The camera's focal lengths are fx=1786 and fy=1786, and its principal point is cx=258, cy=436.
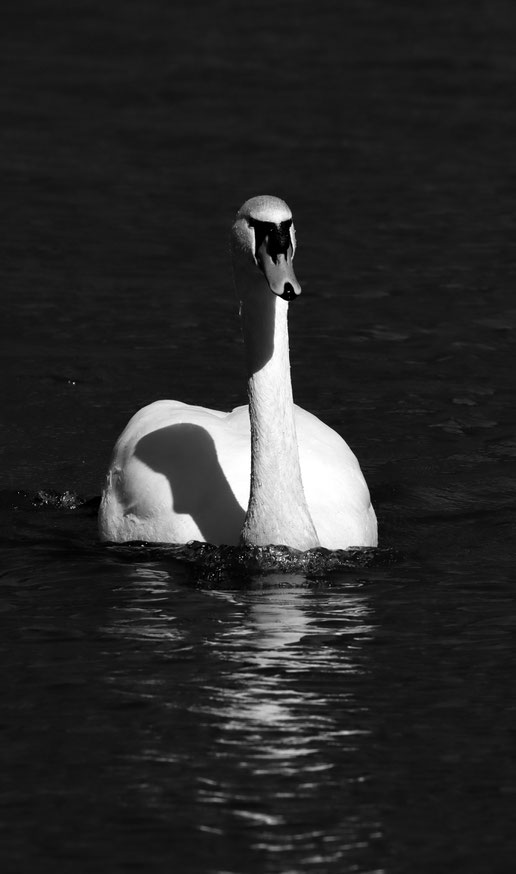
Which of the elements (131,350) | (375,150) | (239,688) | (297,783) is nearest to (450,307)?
(131,350)

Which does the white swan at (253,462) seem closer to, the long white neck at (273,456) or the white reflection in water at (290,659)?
the long white neck at (273,456)

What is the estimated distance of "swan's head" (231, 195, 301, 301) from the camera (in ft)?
27.5

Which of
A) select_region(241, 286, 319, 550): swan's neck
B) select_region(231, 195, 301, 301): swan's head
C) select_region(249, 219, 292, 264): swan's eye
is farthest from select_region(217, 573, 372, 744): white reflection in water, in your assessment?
select_region(249, 219, 292, 264): swan's eye

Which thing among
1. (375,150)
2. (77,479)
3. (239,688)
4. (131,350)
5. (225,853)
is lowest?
(225,853)

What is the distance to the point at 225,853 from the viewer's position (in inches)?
246

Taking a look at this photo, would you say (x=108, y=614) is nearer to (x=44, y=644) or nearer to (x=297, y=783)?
(x=44, y=644)

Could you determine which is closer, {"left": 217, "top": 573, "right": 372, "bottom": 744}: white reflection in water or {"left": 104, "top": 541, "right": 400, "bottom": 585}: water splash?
{"left": 217, "top": 573, "right": 372, "bottom": 744}: white reflection in water

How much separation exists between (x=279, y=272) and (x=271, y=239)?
174mm

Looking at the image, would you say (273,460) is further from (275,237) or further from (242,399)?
(242,399)

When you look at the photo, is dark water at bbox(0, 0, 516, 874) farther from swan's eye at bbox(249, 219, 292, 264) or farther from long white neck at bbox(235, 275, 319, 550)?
swan's eye at bbox(249, 219, 292, 264)

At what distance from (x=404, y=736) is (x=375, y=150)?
460 inches

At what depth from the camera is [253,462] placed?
920 centimetres

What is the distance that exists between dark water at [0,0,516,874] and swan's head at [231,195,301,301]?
5.41 feet

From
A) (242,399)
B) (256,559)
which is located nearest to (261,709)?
(256,559)
